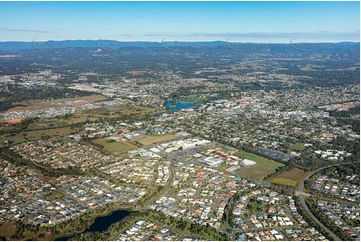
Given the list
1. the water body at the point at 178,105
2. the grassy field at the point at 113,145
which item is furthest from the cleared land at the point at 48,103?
the grassy field at the point at 113,145

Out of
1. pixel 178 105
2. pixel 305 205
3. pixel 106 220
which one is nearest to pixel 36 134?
pixel 106 220

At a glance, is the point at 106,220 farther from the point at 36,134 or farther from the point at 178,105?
the point at 178,105

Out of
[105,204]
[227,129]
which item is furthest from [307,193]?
[227,129]

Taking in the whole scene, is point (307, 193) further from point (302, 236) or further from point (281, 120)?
point (281, 120)

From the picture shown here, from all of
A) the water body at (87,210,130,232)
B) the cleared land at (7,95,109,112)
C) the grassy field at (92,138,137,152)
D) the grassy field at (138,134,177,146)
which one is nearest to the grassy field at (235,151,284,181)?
the grassy field at (138,134,177,146)

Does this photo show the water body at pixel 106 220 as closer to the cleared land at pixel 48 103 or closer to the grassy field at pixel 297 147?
the grassy field at pixel 297 147

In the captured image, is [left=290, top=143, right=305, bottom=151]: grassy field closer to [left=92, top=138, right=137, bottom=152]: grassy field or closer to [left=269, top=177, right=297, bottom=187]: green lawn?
[left=269, top=177, right=297, bottom=187]: green lawn
